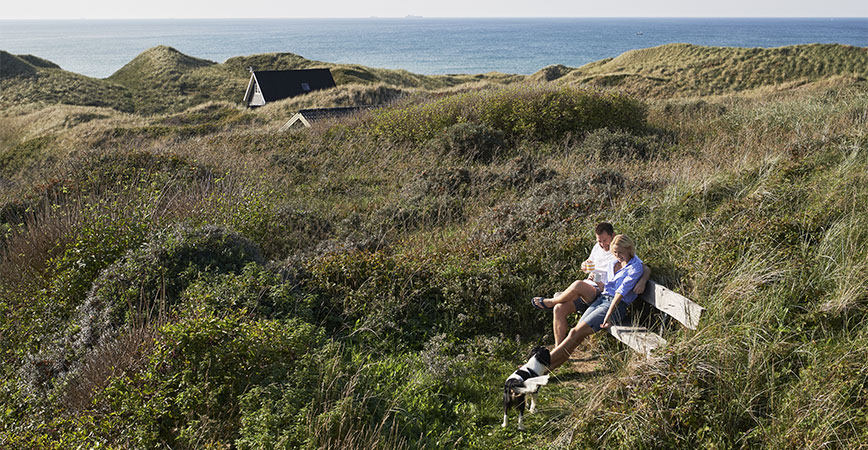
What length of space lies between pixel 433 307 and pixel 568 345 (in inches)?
72.8

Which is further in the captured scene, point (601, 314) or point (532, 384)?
point (601, 314)

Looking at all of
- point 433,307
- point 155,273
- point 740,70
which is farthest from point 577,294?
point 740,70

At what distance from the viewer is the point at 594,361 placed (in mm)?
5441

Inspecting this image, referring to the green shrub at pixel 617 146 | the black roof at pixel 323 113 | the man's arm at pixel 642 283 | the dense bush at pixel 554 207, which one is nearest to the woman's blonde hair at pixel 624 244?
the man's arm at pixel 642 283

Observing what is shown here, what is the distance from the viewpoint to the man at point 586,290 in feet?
17.9

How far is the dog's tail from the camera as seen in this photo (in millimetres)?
4531

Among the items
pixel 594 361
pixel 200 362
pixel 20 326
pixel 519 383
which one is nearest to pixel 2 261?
pixel 20 326

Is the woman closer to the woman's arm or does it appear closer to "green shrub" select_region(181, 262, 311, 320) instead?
the woman's arm

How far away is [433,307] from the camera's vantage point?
648cm

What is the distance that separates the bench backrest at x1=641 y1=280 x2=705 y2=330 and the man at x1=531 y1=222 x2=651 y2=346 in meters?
0.11

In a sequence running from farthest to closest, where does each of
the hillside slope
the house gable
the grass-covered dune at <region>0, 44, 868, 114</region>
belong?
the house gable → the grass-covered dune at <region>0, 44, 868, 114</region> → the hillside slope

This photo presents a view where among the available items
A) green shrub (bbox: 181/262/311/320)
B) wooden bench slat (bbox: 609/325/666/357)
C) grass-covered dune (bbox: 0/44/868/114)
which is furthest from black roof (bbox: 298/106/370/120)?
wooden bench slat (bbox: 609/325/666/357)

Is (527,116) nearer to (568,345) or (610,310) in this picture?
(610,310)

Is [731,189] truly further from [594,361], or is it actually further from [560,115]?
[560,115]
